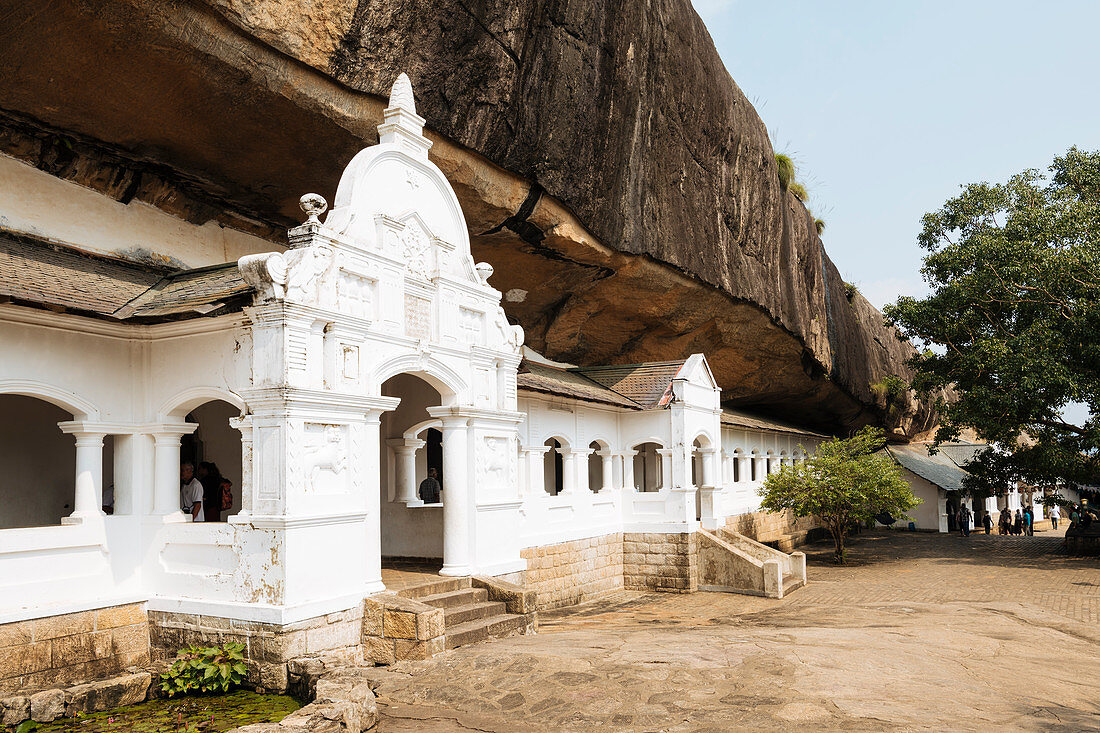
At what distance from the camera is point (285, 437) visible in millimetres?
8602

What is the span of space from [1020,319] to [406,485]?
18193 mm

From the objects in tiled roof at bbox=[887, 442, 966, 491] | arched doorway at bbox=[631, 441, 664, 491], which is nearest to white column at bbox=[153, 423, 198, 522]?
arched doorway at bbox=[631, 441, 664, 491]

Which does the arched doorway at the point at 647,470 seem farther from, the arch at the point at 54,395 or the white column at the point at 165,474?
the arch at the point at 54,395

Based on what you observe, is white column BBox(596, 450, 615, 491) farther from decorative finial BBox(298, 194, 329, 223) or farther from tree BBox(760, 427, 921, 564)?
decorative finial BBox(298, 194, 329, 223)

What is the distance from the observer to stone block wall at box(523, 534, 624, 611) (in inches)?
575

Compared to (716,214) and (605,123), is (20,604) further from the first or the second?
(716,214)

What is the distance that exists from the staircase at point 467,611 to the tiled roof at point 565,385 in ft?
13.1

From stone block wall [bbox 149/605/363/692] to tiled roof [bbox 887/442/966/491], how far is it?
102ft

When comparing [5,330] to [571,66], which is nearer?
[5,330]

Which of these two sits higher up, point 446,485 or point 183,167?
point 183,167

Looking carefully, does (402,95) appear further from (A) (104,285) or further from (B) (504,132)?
(A) (104,285)

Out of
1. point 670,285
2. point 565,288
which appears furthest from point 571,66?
point 670,285

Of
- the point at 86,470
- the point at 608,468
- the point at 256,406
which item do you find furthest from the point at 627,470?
the point at 86,470

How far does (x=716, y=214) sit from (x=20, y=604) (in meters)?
16.7
